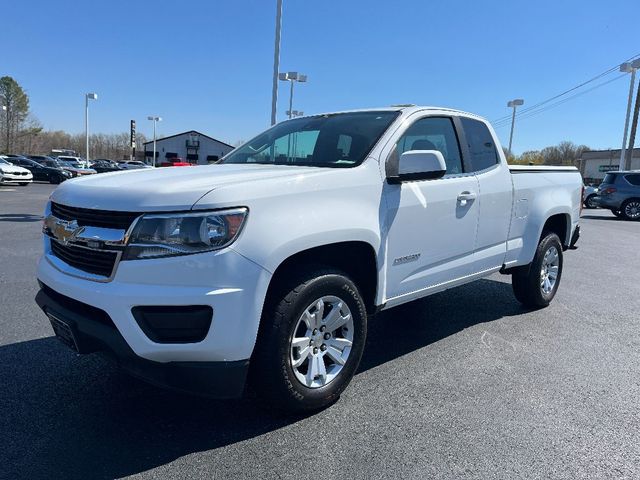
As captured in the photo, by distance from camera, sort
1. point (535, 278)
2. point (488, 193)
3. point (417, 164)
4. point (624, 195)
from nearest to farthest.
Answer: point (417, 164) < point (488, 193) < point (535, 278) < point (624, 195)

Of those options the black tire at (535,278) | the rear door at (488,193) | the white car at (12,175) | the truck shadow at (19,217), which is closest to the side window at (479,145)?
the rear door at (488,193)

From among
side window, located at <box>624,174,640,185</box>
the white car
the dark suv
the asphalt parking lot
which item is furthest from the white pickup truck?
the white car

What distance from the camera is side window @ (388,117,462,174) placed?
3758mm

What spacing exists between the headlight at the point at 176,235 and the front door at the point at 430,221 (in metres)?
1.30

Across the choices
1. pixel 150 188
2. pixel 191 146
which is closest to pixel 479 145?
pixel 150 188

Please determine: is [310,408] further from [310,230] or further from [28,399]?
[28,399]

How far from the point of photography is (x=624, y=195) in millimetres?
19859

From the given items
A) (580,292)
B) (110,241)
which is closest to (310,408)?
(110,241)

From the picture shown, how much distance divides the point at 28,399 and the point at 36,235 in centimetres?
725

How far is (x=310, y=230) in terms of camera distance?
2.78 m

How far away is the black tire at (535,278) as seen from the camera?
519 cm

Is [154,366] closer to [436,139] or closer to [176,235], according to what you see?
[176,235]

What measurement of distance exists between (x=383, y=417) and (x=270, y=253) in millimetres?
1298

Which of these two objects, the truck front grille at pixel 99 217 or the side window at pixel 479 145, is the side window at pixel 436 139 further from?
the truck front grille at pixel 99 217
